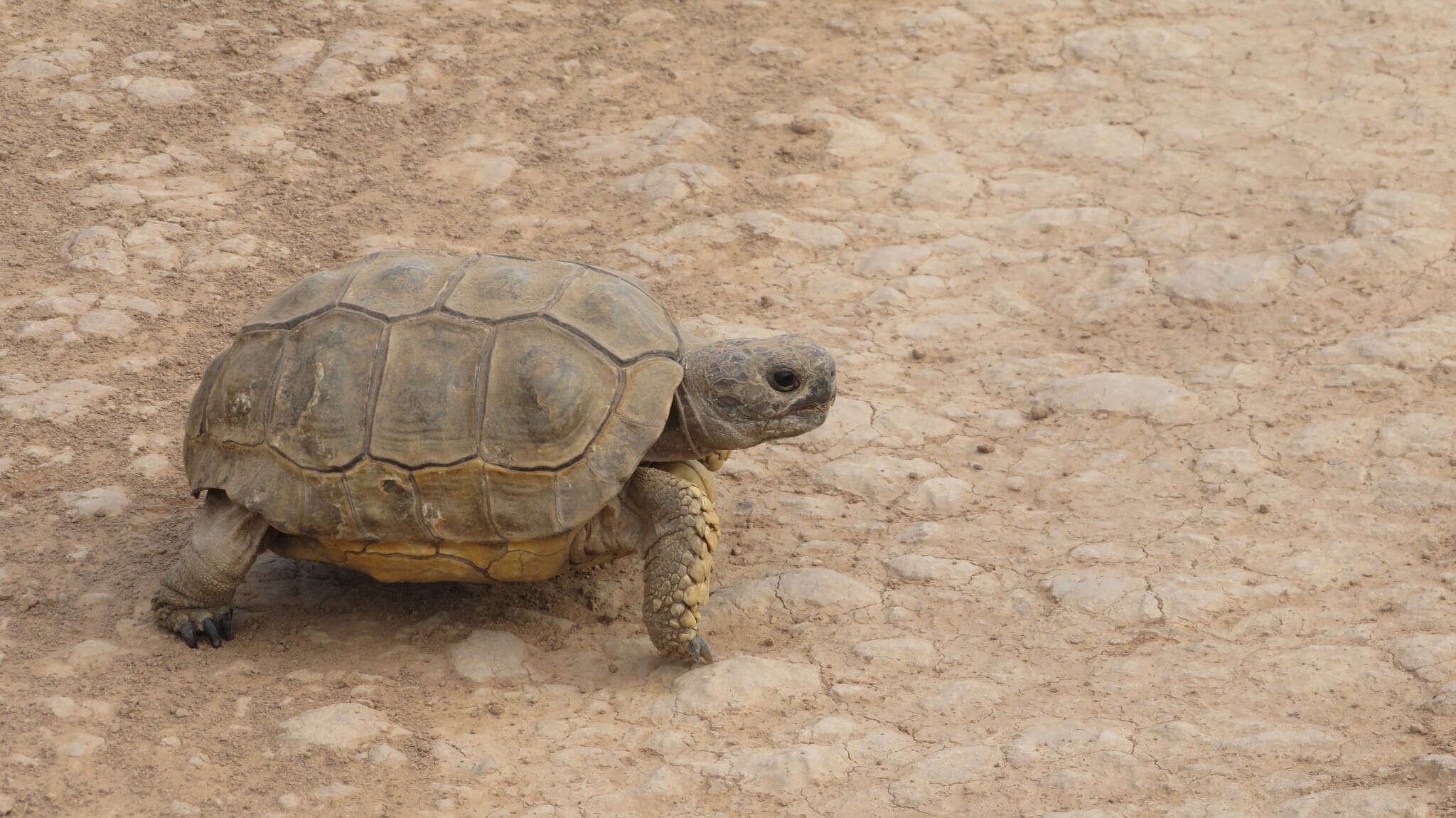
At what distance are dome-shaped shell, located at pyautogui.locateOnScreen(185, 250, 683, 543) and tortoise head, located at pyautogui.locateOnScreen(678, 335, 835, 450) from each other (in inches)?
5.5

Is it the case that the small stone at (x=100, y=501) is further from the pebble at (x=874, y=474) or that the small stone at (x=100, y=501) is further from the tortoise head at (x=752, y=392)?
the pebble at (x=874, y=474)

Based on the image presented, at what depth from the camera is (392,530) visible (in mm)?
4422

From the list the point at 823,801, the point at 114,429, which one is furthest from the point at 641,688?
the point at 114,429

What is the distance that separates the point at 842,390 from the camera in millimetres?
6066

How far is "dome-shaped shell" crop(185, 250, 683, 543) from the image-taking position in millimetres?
4358

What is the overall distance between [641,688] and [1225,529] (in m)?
2.17

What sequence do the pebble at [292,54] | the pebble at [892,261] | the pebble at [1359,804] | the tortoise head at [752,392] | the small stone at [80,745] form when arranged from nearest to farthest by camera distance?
the pebble at [1359,804] < the small stone at [80,745] < the tortoise head at [752,392] < the pebble at [892,261] < the pebble at [292,54]

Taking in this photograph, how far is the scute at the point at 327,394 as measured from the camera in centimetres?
438

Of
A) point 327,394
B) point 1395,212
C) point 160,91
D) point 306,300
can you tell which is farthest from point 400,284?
point 1395,212

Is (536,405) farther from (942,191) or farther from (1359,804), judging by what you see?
(942,191)

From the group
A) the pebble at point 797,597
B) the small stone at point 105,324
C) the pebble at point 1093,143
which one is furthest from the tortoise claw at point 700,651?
the pebble at point 1093,143

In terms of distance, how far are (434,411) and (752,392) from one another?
1.05 meters

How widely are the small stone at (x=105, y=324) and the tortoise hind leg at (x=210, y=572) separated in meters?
1.96

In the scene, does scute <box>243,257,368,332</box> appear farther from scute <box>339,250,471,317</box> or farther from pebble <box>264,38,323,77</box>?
pebble <box>264,38,323,77</box>
